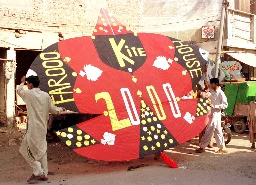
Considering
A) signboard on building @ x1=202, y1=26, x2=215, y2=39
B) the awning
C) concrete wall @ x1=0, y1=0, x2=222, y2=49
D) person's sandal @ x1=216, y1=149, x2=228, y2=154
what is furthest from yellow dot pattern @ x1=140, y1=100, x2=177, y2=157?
signboard on building @ x1=202, y1=26, x2=215, y2=39

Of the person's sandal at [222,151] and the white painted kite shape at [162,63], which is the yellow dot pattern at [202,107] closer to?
the white painted kite shape at [162,63]

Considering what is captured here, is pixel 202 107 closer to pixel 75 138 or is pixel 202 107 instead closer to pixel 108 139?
pixel 108 139

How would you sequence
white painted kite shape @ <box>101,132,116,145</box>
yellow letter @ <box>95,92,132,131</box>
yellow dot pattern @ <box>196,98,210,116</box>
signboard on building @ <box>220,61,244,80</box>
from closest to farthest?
white painted kite shape @ <box>101,132,116,145</box> → yellow letter @ <box>95,92,132,131</box> → yellow dot pattern @ <box>196,98,210,116</box> → signboard on building @ <box>220,61,244,80</box>

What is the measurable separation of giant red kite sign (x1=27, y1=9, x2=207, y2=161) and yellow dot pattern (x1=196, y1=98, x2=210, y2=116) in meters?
0.02

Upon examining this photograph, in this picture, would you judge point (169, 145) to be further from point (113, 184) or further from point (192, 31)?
point (192, 31)

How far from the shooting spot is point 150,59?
6.97 m

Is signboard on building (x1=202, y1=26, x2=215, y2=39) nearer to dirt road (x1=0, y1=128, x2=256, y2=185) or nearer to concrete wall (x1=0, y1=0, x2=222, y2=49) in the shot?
Answer: concrete wall (x1=0, y1=0, x2=222, y2=49)

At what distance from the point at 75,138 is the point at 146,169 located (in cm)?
144

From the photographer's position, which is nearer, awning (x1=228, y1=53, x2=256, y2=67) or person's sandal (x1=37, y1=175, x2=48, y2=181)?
person's sandal (x1=37, y1=175, x2=48, y2=181)

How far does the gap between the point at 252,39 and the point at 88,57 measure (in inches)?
464

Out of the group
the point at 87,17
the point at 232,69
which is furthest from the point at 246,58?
the point at 87,17

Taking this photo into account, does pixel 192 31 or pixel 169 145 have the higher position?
pixel 192 31

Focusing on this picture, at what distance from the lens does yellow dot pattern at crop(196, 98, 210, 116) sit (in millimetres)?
6934

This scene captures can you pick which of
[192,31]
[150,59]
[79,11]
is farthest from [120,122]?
[192,31]
